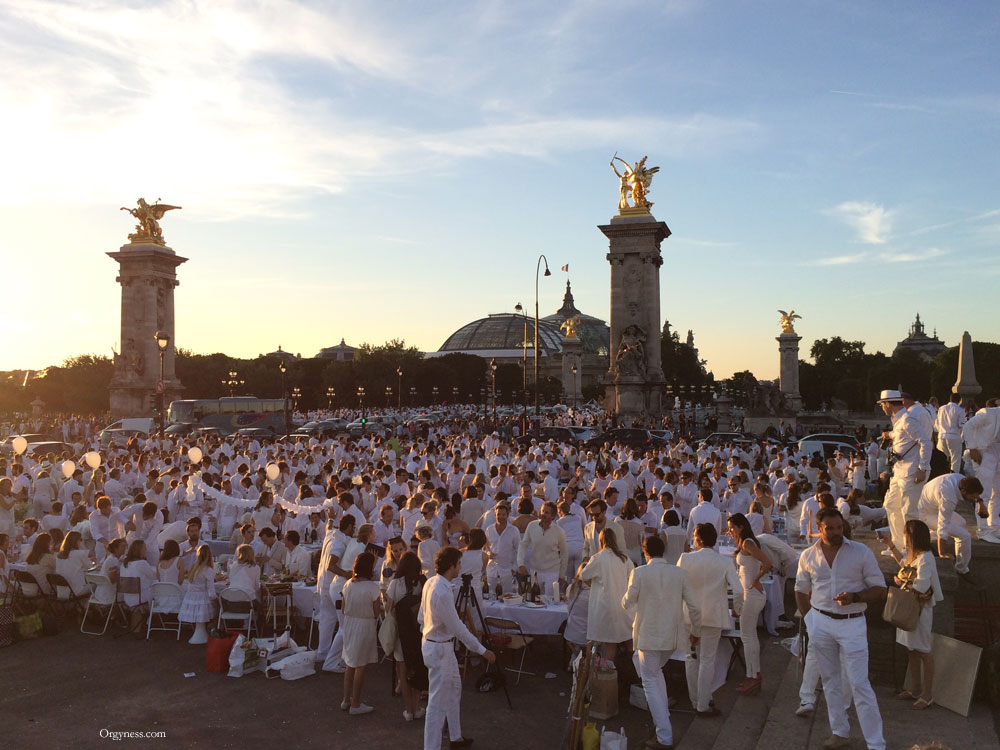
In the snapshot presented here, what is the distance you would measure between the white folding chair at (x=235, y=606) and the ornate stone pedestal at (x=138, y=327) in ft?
166

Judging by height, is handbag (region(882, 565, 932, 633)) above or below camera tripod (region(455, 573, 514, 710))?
above

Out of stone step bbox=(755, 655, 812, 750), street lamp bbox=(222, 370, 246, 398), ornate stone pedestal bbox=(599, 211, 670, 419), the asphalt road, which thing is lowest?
the asphalt road

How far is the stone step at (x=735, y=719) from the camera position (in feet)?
25.3

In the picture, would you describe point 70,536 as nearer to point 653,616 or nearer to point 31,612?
point 31,612

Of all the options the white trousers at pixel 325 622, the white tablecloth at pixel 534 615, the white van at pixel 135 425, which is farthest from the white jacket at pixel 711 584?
the white van at pixel 135 425

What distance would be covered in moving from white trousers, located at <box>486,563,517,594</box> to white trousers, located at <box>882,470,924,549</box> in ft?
16.0

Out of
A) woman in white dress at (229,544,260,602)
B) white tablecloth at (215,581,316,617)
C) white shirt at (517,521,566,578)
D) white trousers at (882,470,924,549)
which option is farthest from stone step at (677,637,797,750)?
woman in white dress at (229,544,260,602)

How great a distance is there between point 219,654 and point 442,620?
172 inches

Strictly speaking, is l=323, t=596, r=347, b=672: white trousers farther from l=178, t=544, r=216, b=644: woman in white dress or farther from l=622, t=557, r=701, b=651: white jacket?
l=622, t=557, r=701, b=651: white jacket

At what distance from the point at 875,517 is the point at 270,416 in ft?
153

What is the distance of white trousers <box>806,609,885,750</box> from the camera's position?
6.73 metres

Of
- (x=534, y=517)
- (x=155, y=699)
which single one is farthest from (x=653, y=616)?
(x=155, y=699)

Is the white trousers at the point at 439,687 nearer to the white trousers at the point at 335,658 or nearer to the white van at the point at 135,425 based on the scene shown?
the white trousers at the point at 335,658

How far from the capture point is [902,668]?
8633 mm
